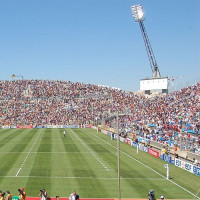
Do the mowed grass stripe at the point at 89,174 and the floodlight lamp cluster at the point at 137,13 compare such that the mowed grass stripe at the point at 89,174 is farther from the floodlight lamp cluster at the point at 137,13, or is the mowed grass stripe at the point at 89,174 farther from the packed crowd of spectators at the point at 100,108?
the floodlight lamp cluster at the point at 137,13

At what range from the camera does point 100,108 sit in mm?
92625

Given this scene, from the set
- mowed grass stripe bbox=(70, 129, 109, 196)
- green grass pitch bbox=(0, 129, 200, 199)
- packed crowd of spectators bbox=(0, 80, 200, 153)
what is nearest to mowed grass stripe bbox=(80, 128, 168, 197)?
green grass pitch bbox=(0, 129, 200, 199)

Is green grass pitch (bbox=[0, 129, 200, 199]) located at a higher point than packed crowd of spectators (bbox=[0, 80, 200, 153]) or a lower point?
lower

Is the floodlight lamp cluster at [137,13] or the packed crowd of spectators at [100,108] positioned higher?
the floodlight lamp cluster at [137,13]

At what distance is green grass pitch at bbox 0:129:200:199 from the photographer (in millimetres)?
23344

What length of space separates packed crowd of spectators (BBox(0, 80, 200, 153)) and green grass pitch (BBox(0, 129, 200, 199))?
22.6 ft

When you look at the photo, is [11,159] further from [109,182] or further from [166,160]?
[166,160]

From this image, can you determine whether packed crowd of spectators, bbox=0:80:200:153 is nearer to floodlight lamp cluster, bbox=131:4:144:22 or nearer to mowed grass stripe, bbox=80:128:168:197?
mowed grass stripe, bbox=80:128:168:197

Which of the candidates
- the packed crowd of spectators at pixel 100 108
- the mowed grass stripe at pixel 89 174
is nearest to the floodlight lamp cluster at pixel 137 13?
the packed crowd of spectators at pixel 100 108

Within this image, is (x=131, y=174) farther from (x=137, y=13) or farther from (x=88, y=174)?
(x=137, y=13)

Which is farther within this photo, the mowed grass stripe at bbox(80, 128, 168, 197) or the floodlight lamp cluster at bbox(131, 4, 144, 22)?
the floodlight lamp cluster at bbox(131, 4, 144, 22)

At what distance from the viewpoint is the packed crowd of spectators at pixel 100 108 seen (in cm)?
4725

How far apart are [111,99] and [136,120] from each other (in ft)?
107

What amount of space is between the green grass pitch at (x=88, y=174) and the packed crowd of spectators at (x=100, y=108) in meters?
6.90
